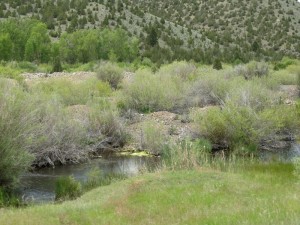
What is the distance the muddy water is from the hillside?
121 feet

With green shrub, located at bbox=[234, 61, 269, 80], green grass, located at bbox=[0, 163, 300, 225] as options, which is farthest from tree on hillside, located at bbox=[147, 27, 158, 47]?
green grass, located at bbox=[0, 163, 300, 225]

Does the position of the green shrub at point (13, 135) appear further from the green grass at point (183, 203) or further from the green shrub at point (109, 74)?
the green shrub at point (109, 74)

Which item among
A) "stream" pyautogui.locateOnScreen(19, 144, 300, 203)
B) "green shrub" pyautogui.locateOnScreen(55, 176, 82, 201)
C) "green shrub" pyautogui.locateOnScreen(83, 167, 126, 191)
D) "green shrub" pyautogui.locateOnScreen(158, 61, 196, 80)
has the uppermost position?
"green shrub" pyautogui.locateOnScreen(158, 61, 196, 80)

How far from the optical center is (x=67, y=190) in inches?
810

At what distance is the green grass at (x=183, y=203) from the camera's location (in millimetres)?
12242

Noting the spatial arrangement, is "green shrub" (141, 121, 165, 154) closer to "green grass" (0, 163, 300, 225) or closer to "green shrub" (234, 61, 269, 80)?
"green grass" (0, 163, 300, 225)

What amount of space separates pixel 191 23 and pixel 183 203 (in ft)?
251

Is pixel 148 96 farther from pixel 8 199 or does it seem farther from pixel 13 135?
pixel 8 199

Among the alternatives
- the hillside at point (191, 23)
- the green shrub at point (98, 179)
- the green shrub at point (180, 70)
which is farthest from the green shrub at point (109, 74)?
the green shrub at point (98, 179)

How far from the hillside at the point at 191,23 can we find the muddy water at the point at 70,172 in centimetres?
3682

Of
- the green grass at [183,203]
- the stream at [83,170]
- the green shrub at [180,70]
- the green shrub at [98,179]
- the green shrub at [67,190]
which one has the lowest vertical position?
the stream at [83,170]

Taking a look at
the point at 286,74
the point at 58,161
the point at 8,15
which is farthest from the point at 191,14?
the point at 58,161

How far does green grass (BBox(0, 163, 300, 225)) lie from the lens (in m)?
12.2

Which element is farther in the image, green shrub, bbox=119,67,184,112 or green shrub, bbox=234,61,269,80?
green shrub, bbox=234,61,269,80
